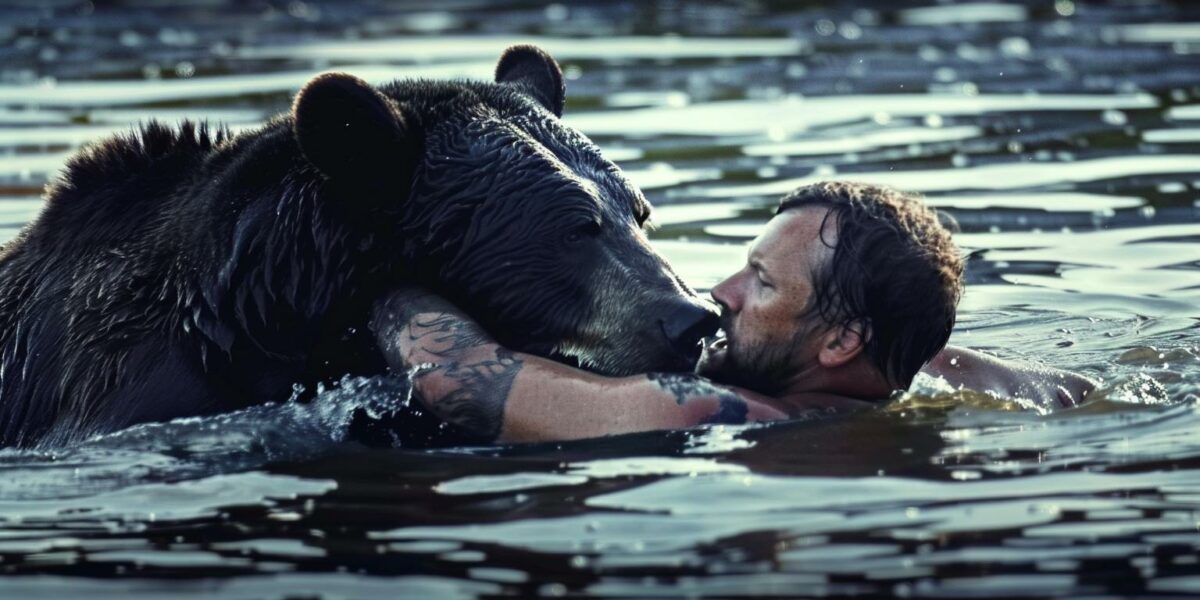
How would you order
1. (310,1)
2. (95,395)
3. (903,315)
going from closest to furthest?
(95,395) → (903,315) → (310,1)

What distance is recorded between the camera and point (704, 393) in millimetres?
6223

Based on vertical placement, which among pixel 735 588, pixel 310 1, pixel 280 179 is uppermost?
pixel 310 1

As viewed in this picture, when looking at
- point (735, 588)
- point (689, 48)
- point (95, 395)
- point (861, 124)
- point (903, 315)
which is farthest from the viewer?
point (689, 48)

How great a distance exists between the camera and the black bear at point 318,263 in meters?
6.19

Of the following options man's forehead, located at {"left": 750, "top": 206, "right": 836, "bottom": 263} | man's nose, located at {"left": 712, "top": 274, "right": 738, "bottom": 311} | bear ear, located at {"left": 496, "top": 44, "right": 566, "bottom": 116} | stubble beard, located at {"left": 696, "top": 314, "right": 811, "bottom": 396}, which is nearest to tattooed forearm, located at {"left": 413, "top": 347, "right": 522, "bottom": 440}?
stubble beard, located at {"left": 696, "top": 314, "right": 811, "bottom": 396}

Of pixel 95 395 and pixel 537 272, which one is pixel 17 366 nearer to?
pixel 95 395

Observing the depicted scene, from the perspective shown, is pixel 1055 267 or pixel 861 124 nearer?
pixel 1055 267

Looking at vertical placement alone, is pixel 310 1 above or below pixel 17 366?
above

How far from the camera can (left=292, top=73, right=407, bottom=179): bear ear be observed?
6168 mm

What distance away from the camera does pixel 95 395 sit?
6156 millimetres

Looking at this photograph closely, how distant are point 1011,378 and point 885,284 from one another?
2.31ft

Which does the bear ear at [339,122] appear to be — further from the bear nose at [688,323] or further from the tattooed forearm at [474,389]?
the bear nose at [688,323]

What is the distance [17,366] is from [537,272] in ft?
5.43

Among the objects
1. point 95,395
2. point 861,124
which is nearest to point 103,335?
point 95,395
